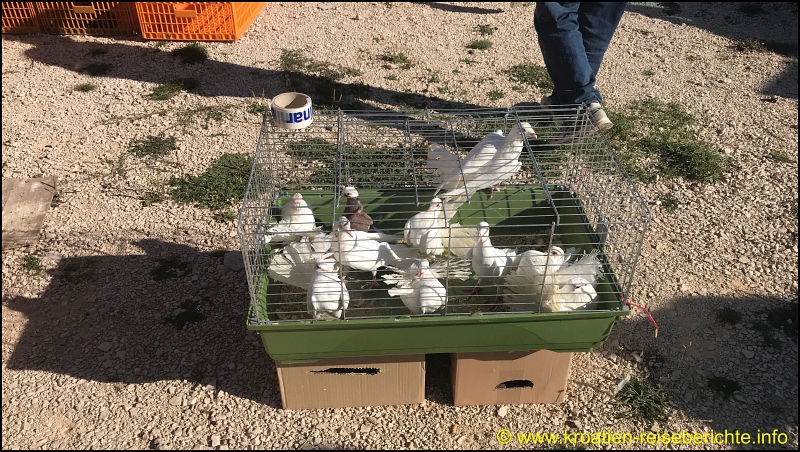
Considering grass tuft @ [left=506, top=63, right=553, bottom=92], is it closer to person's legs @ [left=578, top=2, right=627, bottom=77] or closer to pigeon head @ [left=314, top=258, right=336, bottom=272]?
person's legs @ [left=578, top=2, right=627, bottom=77]

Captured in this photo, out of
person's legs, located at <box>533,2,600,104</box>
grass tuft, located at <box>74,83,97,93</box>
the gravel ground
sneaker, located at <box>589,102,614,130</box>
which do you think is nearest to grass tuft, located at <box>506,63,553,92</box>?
the gravel ground

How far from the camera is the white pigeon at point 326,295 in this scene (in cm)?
Answer: 308

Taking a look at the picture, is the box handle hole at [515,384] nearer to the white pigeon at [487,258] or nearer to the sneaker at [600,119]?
the white pigeon at [487,258]

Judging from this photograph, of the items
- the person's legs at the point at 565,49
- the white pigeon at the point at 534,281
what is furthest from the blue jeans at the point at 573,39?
the white pigeon at the point at 534,281

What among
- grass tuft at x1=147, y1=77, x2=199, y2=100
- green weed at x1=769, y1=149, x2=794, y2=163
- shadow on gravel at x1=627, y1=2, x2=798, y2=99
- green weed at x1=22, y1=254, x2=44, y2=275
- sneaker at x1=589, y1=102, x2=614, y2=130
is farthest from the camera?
shadow on gravel at x1=627, y1=2, x2=798, y2=99

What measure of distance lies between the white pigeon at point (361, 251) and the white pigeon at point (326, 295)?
17 cm

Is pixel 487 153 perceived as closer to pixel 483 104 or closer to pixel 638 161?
pixel 638 161

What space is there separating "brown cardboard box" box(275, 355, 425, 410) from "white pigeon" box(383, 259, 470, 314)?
0.27 meters

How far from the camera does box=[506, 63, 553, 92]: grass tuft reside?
6.75m

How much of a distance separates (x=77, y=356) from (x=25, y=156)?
2659 millimetres

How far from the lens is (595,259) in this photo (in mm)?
3289

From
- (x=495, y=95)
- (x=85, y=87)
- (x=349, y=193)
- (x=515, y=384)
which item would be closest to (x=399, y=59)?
(x=495, y=95)

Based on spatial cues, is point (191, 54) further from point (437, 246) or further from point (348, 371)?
point (348, 371)

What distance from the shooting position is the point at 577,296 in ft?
10.4
